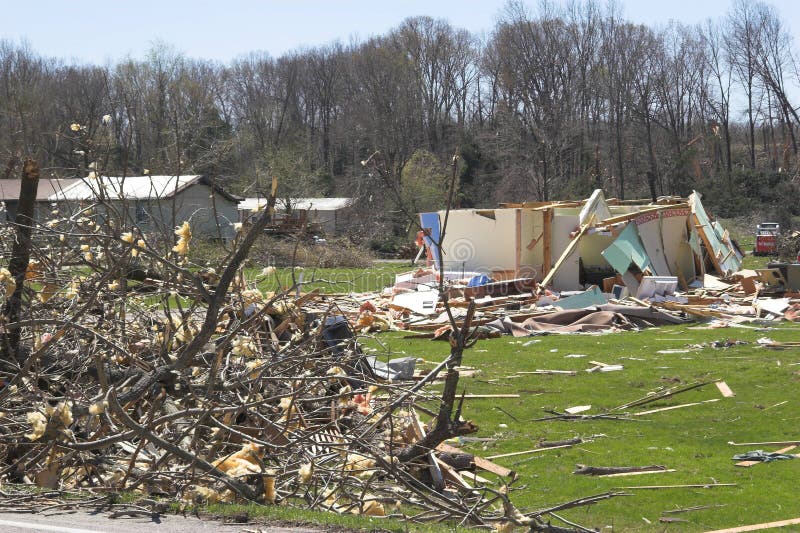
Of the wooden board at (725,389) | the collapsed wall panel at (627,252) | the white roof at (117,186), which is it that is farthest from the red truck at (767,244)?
the wooden board at (725,389)

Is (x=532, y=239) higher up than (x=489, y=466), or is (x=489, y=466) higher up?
(x=532, y=239)

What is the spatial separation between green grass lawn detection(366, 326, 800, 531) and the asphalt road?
9.15ft

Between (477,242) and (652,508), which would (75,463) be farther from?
(477,242)

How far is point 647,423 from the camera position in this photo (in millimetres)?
10953

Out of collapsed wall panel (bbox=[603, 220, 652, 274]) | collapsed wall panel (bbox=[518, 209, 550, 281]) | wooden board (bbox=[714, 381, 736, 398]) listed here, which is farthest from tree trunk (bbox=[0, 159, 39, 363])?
collapsed wall panel (bbox=[518, 209, 550, 281])

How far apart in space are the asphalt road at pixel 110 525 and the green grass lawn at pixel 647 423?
2.79 m

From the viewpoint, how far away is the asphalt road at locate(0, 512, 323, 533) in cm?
531

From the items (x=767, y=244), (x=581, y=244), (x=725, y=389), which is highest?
(x=581, y=244)

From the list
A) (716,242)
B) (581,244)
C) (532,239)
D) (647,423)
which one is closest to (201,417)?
(647,423)

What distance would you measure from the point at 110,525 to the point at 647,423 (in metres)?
7.17

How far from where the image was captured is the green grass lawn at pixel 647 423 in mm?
7922

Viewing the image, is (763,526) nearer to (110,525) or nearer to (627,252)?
(110,525)

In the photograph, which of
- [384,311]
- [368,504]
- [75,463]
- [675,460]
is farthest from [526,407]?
[384,311]

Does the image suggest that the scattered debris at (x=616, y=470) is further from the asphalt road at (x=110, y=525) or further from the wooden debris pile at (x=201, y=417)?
the asphalt road at (x=110, y=525)
